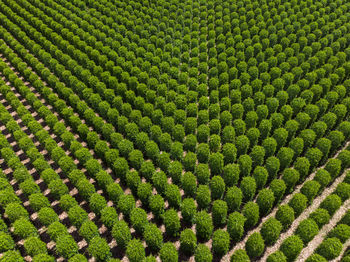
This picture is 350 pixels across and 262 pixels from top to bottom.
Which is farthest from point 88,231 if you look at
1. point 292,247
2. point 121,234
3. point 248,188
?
point 292,247

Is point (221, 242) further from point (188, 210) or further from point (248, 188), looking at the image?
point (248, 188)

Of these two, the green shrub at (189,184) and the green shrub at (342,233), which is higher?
the green shrub at (342,233)

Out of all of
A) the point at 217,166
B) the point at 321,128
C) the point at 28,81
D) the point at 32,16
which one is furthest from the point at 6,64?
the point at 321,128

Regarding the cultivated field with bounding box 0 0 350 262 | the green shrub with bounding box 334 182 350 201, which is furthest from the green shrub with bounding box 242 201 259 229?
the green shrub with bounding box 334 182 350 201

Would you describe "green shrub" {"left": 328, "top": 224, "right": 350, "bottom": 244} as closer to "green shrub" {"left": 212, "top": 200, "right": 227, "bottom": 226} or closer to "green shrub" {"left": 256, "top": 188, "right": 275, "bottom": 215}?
"green shrub" {"left": 256, "top": 188, "right": 275, "bottom": 215}

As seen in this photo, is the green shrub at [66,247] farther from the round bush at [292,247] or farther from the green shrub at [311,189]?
the green shrub at [311,189]

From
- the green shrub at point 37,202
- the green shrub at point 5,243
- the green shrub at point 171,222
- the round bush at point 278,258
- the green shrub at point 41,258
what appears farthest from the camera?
the green shrub at point 37,202

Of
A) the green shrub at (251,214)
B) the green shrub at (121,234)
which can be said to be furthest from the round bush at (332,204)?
the green shrub at (121,234)
